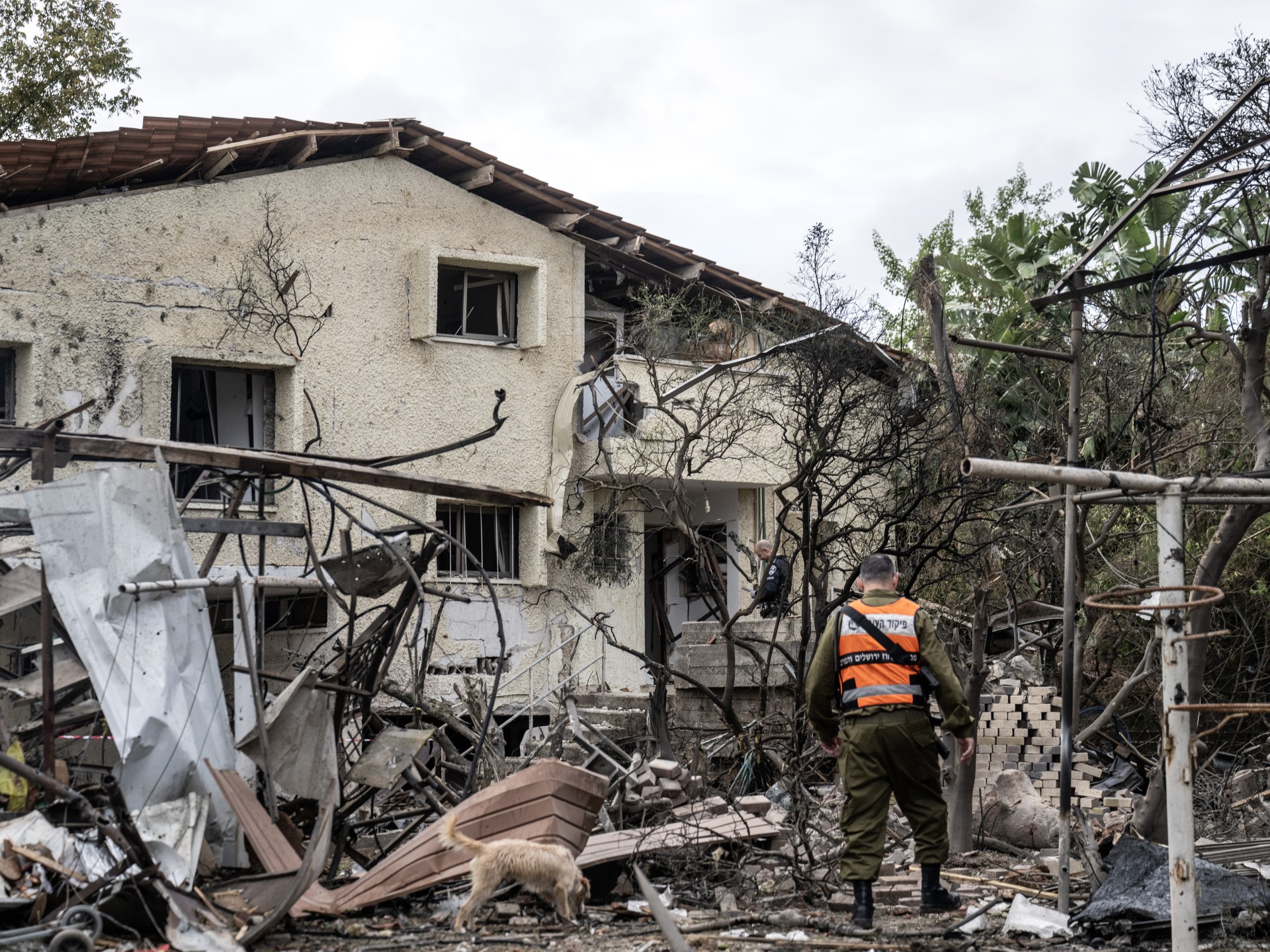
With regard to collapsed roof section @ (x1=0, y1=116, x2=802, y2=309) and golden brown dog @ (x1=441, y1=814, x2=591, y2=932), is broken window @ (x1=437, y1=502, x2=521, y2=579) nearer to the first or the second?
collapsed roof section @ (x1=0, y1=116, x2=802, y2=309)

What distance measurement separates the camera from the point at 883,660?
22.7ft

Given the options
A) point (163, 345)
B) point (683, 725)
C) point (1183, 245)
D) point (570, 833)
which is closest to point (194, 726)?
point (570, 833)

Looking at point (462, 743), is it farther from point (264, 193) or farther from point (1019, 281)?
point (1019, 281)

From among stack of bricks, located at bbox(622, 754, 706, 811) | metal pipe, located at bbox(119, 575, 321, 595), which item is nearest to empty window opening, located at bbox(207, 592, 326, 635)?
stack of bricks, located at bbox(622, 754, 706, 811)

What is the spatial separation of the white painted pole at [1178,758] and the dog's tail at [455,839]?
3.56 m

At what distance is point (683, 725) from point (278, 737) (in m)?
6.28

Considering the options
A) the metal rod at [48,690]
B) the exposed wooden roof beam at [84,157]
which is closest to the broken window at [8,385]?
the exposed wooden roof beam at [84,157]

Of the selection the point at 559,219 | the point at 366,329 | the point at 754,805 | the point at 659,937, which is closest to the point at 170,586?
the point at 659,937

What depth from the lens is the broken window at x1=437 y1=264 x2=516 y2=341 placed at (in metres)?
18.4

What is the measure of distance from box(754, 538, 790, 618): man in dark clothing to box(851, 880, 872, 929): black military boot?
385 centimetres

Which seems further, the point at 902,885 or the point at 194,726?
the point at 902,885

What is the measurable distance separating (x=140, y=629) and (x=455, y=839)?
2075 millimetres

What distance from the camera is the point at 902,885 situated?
8039mm

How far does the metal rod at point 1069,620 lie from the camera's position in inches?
272
